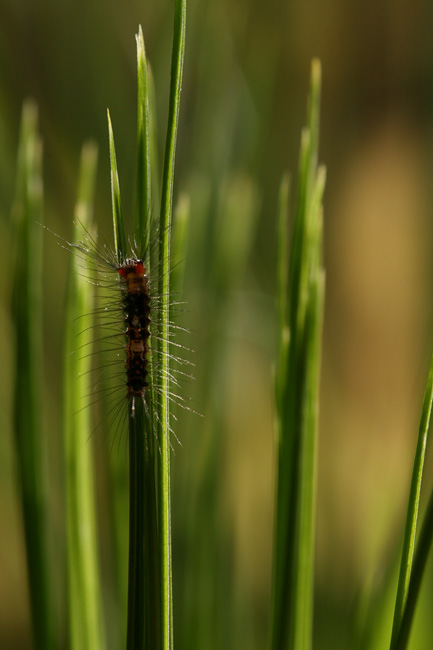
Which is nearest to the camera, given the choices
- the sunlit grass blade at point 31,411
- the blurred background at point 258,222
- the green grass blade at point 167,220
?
the green grass blade at point 167,220

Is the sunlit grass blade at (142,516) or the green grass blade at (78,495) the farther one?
the green grass blade at (78,495)

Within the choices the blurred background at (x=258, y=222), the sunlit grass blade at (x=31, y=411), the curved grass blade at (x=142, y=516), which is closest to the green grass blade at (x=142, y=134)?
the curved grass blade at (x=142, y=516)

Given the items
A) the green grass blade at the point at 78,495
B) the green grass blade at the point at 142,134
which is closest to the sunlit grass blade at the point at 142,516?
the green grass blade at the point at 142,134

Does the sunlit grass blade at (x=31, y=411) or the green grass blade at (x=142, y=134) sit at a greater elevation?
the green grass blade at (x=142, y=134)

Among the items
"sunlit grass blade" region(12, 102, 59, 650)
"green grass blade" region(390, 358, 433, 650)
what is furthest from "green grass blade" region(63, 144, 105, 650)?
"green grass blade" region(390, 358, 433, 650)

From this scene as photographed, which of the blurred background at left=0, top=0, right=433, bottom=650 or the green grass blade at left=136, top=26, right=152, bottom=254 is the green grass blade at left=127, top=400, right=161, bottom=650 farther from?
the blurred background at left=0, top=0, right=433, bottom=650

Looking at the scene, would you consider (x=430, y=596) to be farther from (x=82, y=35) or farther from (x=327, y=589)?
(x=82, y=35)

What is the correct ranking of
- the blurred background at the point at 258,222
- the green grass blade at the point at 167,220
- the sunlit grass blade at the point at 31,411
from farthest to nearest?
1. the blurred background at the point at 258,222
2. the sunlit grass blade at the point at 31,411
3. the green grass blade at the point at 167,220

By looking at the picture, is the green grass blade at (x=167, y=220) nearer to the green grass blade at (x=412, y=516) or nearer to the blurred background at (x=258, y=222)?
the green grass blade at (x=412, y=516)
